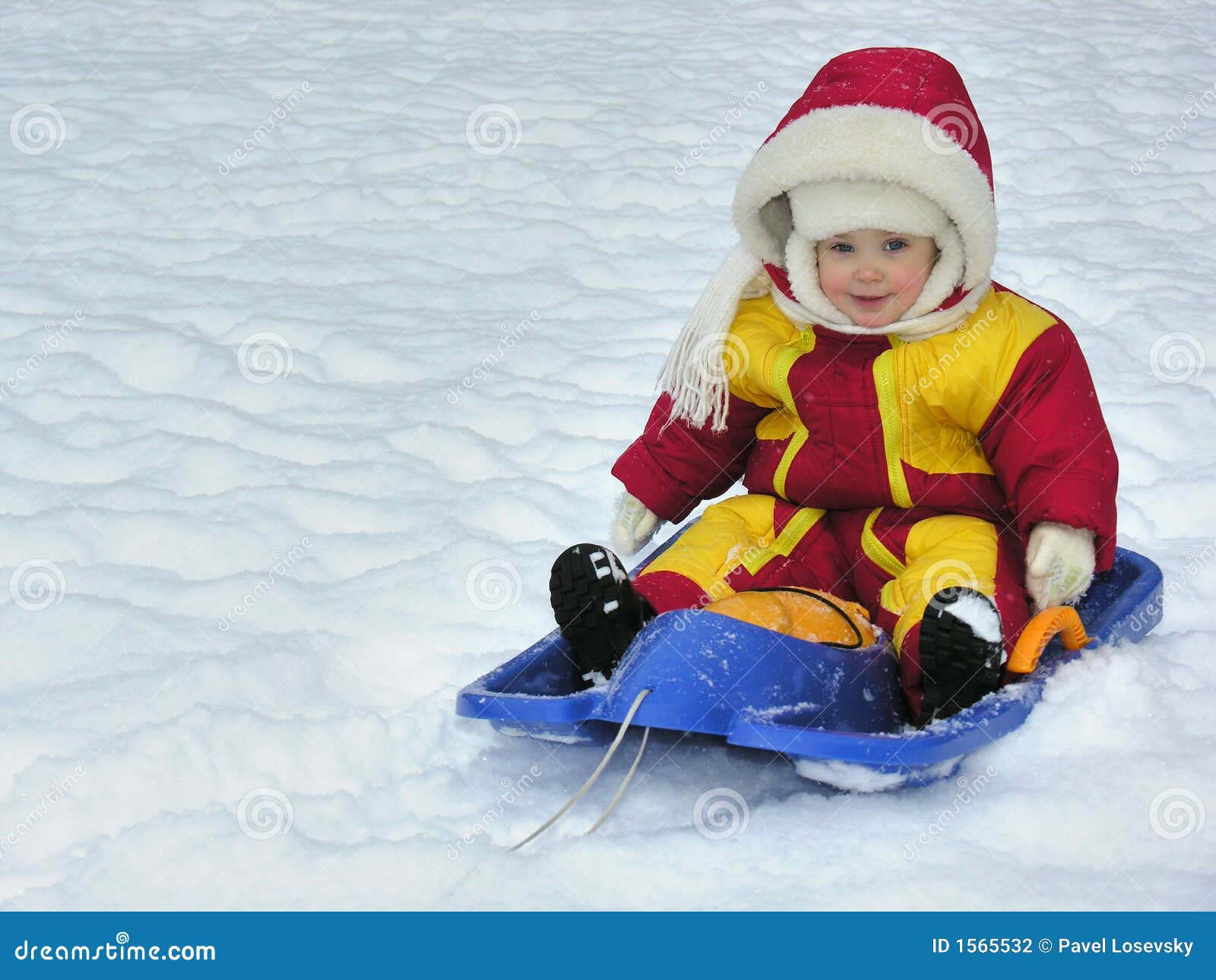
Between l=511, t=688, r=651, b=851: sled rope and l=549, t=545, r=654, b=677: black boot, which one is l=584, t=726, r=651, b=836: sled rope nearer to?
l=511, t=688, r=651, b=851: sled rope

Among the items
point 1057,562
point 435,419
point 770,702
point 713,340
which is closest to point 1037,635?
point 1057,562

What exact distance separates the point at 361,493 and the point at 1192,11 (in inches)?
180

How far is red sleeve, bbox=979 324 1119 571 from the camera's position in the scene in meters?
2.15

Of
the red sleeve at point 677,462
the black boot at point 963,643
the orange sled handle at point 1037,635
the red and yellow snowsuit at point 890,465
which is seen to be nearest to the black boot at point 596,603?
the red and yellow snowsuit at point 890,465

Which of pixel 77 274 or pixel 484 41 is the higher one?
pixel 484 41

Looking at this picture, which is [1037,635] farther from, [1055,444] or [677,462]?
[677,462]

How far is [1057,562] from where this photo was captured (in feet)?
7.11

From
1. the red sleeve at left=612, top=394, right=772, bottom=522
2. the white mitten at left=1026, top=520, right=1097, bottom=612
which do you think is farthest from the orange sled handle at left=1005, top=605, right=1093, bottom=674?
the red sleeve at left=612, top=394, right=772, bottom=522

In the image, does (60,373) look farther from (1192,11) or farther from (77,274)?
(1192,11)

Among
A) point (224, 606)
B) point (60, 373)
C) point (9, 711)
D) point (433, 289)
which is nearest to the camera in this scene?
point (9, 711)

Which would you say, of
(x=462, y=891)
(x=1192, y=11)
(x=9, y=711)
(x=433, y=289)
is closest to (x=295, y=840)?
(x=462, y=891)

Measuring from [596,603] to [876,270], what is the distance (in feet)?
2.24

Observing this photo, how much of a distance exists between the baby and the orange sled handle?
0.04m

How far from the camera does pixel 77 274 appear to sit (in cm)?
437
